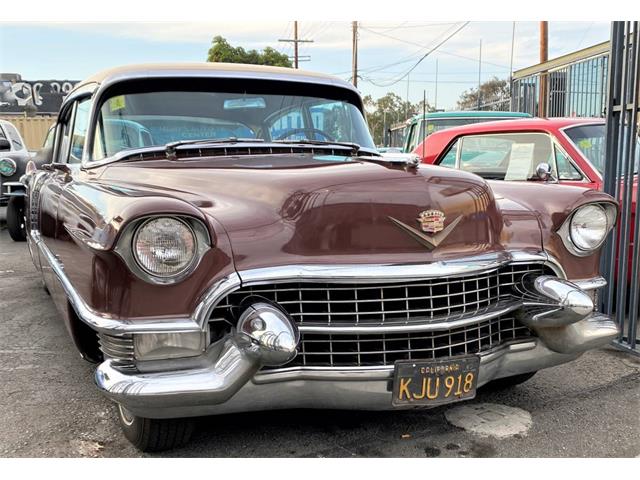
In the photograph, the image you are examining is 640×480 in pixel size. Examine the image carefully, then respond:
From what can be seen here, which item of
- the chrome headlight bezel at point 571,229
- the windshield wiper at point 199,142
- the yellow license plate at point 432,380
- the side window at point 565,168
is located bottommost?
the yellow license plate at point 432,380

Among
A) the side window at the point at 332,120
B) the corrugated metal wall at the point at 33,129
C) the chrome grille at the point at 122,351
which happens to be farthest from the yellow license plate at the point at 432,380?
the corrugated metal wall at the point at 33,129

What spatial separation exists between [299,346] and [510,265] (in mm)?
945

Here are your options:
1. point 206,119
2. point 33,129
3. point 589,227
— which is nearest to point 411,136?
point 206,119

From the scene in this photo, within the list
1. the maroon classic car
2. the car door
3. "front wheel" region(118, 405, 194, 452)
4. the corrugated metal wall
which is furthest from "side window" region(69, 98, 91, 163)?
the corrugated metal wall

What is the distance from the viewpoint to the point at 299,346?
221 centimetres

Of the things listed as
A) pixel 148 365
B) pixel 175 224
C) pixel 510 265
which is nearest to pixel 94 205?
pixel 175 224

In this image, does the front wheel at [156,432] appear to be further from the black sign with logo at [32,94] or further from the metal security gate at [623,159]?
the black sign with logo at [32,94]

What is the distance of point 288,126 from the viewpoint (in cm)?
342

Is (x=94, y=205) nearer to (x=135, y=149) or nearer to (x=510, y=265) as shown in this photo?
(x=135, y=149)

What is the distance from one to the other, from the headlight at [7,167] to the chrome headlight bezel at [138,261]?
7355 millimetres

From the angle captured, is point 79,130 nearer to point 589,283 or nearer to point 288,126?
point 288,126

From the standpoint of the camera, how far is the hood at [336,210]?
224cm

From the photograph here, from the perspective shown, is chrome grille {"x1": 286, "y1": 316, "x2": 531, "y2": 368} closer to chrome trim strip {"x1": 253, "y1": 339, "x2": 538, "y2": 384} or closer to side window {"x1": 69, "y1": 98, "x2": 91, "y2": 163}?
chrome trim strip {"x1": 253, "y1": 339, "x2": 538, "y2": 384}

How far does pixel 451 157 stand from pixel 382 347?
13.4ft
